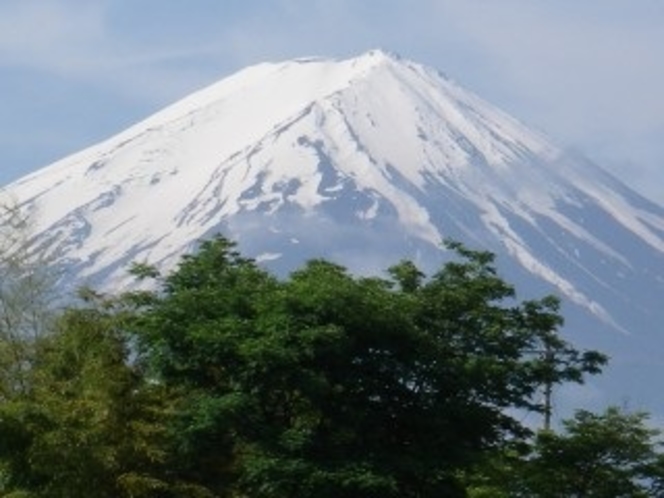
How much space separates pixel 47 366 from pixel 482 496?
265 inches

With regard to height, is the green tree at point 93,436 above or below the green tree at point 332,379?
below

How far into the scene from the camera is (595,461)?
81.5ft

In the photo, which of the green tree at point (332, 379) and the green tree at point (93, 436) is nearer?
the green tree at point (93, 436)

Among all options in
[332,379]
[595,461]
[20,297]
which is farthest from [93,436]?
[595,461]

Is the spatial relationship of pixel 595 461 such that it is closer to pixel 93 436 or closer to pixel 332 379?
pixel 332 379

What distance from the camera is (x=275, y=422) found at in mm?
22547

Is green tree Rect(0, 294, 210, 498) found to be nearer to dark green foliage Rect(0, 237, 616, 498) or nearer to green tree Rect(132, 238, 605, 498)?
dark green foliage Rect(0, 237, 616, 498)

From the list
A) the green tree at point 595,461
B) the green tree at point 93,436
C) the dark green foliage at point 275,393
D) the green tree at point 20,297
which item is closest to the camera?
the green tree at point 93,436

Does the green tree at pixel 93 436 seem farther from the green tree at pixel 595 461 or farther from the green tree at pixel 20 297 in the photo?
the green tree at pixel 595 461

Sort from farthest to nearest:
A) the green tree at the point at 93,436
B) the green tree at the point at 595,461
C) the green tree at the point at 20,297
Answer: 1. the green tree at the point at 20,297
2. the green tree at the point at 595,461
3. the green tree at the point at 93,436

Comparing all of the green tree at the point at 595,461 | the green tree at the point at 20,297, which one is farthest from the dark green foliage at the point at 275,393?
the green tree at the point at 20,297

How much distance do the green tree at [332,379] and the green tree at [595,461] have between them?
67 centimetres

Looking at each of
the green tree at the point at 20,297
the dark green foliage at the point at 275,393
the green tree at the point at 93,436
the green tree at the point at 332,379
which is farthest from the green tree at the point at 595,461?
the green tree at the point at 20,297

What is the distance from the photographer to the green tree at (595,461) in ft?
80.2
